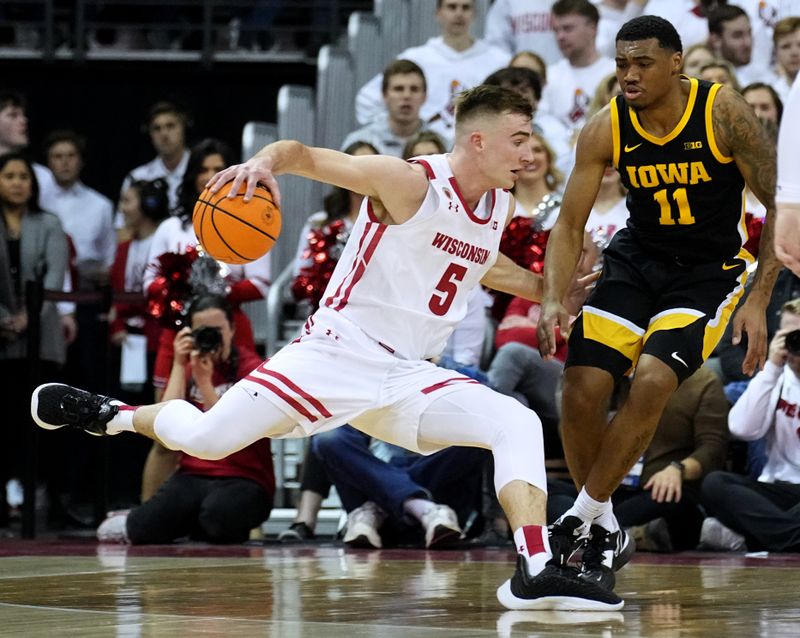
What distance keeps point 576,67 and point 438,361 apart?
354 cm

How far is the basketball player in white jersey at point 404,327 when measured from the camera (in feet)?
16.8

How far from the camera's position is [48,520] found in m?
9.79

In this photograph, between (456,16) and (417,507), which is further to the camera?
(456,16)

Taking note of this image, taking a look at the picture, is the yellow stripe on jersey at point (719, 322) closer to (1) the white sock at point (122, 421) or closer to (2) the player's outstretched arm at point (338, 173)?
(2) the player's outstretched arm at point (338, 173)

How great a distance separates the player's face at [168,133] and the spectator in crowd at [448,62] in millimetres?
1337

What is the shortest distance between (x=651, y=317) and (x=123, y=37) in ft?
30.5

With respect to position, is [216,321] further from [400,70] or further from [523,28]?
[523,28]

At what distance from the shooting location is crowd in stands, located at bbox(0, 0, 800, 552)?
316 inches

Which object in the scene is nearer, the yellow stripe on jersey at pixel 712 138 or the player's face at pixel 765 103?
the yellow stripe on jersey at pixel 712 138

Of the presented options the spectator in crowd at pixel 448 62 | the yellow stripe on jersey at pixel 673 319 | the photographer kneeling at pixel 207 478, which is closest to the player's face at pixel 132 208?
the spectator in crowd at pixel 448 62

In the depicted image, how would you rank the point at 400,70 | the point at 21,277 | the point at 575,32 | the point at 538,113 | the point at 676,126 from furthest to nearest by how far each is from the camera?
1. the point at 575,32
2. the point at 538,113
3. the point at 400,70
4. the point at 21,277
5. the point at 676,126

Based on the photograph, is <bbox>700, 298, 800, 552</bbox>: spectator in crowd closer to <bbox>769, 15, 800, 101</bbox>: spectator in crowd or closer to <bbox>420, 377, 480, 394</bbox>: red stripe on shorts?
<bbox>769, 15, 800, 101</bbox>: spectator in crowd

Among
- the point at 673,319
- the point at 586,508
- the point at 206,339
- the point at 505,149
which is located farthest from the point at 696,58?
the point at 586,508

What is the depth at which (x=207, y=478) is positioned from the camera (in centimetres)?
851
